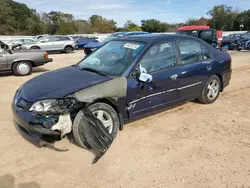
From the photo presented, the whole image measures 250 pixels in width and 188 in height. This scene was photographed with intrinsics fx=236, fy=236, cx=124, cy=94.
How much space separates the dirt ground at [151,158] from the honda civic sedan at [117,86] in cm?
30

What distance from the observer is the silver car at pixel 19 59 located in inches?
331

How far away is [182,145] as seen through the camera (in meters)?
3.54

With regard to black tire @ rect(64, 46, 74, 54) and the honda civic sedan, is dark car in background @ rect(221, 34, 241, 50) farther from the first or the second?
the honda civic sedan

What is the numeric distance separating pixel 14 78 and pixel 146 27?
58.3m

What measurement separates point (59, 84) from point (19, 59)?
5992mm

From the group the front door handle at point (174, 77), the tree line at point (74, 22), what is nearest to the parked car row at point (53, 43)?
the front door handle at point (174, 77)

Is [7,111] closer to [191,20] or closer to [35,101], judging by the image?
[35,101]

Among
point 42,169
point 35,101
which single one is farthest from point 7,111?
point 42,169

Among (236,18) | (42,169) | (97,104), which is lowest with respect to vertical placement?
(42,169)

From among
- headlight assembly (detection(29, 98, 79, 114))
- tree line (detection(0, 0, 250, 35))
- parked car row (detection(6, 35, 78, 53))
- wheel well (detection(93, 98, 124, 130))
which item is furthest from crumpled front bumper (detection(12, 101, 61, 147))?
tree line (detection(0, 0, 250, 35))

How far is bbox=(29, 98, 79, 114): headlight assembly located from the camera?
3.09m

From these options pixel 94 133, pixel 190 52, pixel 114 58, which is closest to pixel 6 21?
pixel 114 58

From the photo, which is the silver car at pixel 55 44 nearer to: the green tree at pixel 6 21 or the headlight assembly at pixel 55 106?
the headlight assembly at pixel 55 106

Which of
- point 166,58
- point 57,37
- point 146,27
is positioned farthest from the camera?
point 146,27
